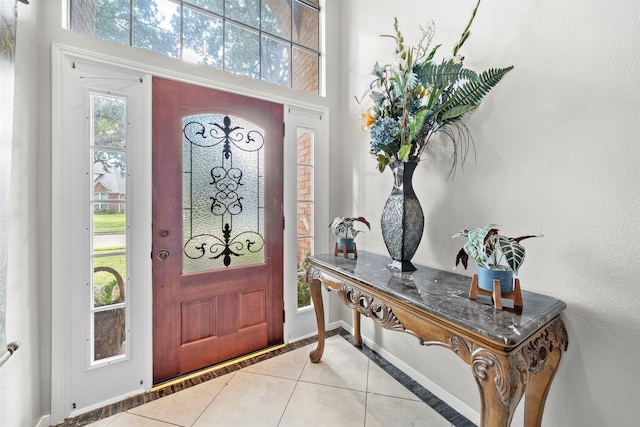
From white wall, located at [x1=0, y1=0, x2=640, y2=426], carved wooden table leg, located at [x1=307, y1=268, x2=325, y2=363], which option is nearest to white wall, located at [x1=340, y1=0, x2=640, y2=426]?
white wall, located at [x1=0, y1=0, x2=640, y2=426]

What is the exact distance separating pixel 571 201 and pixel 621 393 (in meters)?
0.76

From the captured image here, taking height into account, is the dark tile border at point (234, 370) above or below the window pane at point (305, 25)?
below

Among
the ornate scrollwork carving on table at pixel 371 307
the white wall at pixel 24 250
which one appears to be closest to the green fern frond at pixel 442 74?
the ornate scrollwork carving on table at pixel 371 307

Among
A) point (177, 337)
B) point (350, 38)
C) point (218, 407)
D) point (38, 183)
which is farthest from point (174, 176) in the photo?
point (350, 38)

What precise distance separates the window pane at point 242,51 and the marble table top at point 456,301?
171cm

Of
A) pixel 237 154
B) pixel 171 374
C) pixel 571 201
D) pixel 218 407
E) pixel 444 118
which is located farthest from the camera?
pixel 237 154

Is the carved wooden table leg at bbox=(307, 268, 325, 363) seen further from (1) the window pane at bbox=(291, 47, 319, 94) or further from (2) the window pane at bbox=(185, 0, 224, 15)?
(2) the window pane at bbox=(185, 0, 224, 15)

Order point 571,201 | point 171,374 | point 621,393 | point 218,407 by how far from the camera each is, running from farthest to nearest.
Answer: point 171,374
point 218,407
point 571,201
point 621,393

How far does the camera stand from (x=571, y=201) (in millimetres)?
1099

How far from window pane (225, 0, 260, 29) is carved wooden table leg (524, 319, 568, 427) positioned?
9.06 ft

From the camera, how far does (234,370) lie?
1881 millimetres

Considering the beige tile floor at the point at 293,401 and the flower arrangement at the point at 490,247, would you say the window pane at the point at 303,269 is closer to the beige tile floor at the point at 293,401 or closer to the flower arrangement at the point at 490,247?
the beige tile floor at the point at 293,401

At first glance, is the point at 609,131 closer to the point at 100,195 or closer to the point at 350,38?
the point at 350,38

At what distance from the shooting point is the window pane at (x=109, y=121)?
155 cm
